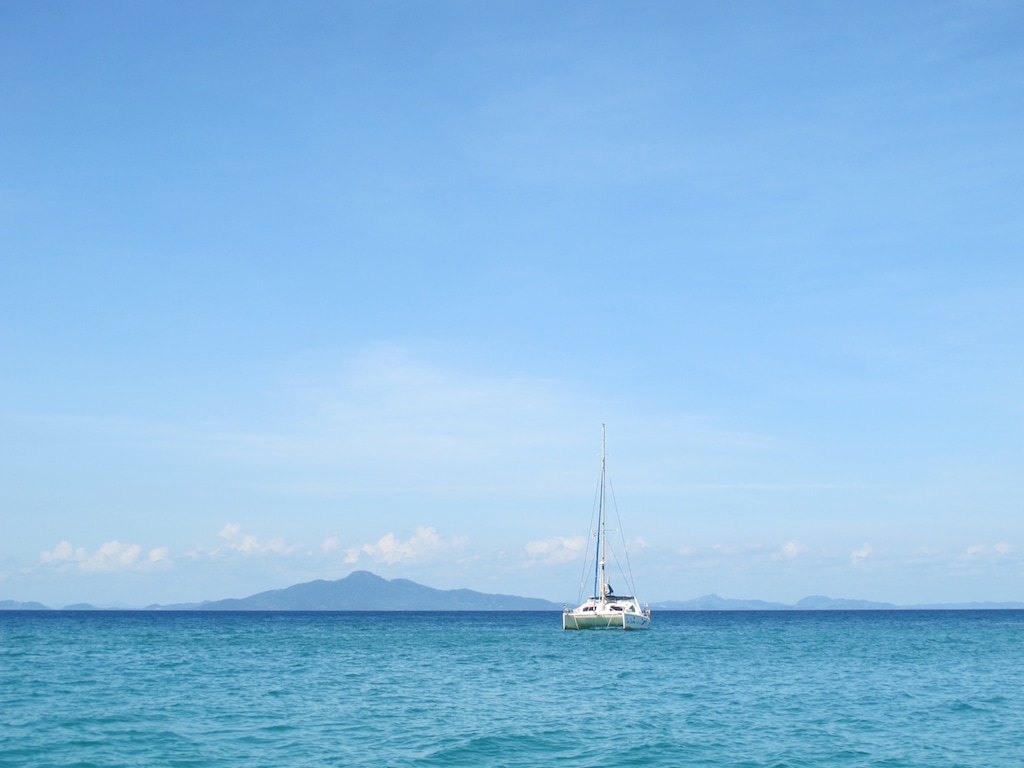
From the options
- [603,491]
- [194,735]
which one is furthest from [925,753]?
[603,491]

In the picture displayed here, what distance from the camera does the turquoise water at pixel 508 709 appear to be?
30.3 metres

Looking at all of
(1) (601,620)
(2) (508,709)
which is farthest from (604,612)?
(2) (508,709)

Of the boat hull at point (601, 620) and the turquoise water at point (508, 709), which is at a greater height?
the boat hull at point (601, 620)

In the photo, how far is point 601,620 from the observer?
105125 mm

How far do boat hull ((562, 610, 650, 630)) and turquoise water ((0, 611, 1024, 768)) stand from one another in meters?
29.0

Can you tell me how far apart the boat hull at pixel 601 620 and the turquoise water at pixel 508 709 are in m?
29.0

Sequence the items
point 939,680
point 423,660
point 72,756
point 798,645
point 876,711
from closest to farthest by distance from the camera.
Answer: point 72,756 < point 876,711 < point 939,680 < point 423,660 < point 798,645

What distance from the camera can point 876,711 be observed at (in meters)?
40.5

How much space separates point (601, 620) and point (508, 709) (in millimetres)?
66919

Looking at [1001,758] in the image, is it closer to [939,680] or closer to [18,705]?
[939,680]

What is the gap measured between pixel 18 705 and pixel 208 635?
71.2 m

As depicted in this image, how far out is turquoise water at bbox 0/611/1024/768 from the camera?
30.3m

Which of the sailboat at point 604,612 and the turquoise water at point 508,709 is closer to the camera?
the turquoise water at point 508,709

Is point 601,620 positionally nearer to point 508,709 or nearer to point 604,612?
point 604,612
